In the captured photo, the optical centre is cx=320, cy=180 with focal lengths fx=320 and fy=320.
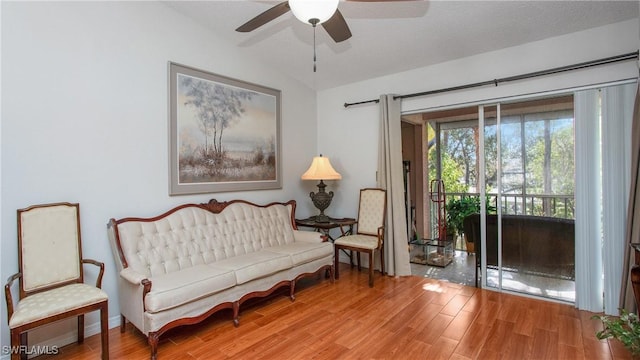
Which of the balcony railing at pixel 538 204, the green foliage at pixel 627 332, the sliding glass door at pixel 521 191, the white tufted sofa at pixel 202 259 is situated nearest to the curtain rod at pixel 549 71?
the sliding glass door at pixel 521 191

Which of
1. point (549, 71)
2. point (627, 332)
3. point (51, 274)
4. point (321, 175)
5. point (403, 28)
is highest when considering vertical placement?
point (403, 28)

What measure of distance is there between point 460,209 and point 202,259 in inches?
123

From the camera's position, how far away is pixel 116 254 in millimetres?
2660

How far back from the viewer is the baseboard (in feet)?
7.64

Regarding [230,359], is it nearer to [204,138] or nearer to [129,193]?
[129,193]

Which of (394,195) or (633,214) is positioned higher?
(394,195)

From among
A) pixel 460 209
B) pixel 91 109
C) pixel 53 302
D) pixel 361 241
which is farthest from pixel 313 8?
pixel 460 209

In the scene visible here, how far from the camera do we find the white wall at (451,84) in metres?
2.90

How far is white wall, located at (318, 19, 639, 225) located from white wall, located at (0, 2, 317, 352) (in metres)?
1.98

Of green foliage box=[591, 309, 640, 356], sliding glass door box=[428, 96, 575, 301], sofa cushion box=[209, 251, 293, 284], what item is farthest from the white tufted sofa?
green foliage box=[591, 309, 640, 356]

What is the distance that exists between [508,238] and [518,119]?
1286mm

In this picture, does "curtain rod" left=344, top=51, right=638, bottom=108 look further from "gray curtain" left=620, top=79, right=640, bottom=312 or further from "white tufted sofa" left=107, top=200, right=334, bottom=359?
"white tufted sofa" left=107, top=200, right=334, bottom=359

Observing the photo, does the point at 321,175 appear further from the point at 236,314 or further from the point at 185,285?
the point at 185,285

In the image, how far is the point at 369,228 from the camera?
13.9 feet
